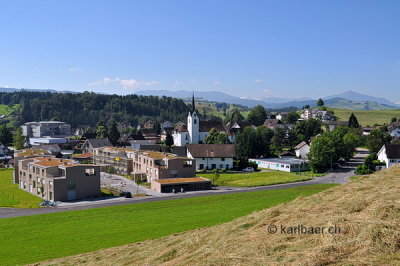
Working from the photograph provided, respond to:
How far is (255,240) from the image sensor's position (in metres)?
12.8

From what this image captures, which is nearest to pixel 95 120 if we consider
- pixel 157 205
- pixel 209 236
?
pixel 157 205

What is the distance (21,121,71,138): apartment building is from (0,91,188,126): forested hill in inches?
935

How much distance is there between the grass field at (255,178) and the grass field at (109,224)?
913 cm

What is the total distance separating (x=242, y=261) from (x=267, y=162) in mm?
61173

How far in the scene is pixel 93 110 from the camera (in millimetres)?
184875

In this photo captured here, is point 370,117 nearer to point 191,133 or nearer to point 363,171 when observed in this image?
point 191,133

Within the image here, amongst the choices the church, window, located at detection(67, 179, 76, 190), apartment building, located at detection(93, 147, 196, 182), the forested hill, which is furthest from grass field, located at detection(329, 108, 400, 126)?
window, located at detection(67, 179, 76, 190)

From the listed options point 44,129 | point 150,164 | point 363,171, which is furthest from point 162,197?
point 44,129

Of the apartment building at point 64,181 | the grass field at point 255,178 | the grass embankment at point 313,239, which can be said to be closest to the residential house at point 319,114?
the grass field at point 255,178

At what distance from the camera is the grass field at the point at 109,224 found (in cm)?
2638

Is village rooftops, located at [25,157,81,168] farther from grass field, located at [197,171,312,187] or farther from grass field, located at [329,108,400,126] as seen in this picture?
grass field, located at [329,108,400,126]

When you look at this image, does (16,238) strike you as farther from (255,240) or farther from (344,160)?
(344,160)

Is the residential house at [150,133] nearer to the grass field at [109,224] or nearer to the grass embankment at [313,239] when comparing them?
the grass field at [109,224]

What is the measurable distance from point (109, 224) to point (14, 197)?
68.3 ft
